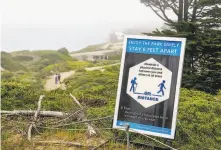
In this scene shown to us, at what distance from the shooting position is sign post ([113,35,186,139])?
152 inches

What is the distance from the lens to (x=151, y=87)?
389 centimetres

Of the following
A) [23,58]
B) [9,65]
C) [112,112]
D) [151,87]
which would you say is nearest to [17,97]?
[112,112]

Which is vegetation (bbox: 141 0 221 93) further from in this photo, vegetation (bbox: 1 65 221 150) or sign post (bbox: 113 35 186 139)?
sign post (bbox: 113 35 186 139)

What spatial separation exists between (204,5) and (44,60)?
101 ft

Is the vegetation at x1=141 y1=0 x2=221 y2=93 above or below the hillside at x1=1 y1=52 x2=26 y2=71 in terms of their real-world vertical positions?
above

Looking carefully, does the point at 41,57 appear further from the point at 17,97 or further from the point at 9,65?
the point at 17,97

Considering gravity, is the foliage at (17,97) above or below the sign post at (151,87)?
below

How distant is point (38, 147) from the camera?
4.44 m

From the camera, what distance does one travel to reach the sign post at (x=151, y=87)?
3850 mm

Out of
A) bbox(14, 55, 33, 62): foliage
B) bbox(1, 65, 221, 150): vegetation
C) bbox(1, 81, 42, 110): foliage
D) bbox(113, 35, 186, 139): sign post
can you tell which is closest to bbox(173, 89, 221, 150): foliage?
bbox(1, 65, 221, 150): vegetation

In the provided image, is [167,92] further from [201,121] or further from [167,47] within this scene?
[201,121]

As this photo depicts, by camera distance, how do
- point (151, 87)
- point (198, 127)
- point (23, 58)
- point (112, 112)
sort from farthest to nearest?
point (23, 58)
point (112, 112)
point (198, 127)
point (151, 87)

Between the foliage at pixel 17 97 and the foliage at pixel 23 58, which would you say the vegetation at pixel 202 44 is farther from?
the foliage at pixel 23 58

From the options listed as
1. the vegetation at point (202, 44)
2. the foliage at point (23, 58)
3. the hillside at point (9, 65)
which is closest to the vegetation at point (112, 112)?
the vegetation at point (202, 44)
